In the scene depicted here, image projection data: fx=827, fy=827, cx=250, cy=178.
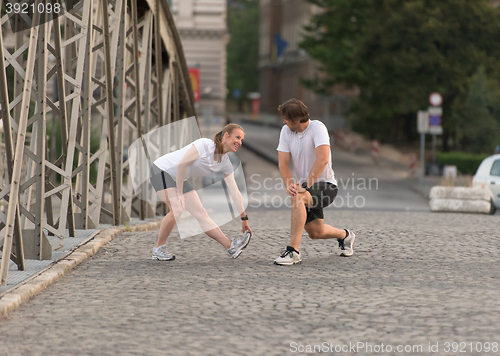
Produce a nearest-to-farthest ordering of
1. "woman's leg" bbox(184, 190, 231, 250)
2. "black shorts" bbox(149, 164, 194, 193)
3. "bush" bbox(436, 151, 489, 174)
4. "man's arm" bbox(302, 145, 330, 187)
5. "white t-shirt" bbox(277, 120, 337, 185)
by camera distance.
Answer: "man's arm" bbox(302, 145, 330, 187) < "white t-shirt" bbox(277, 120, 337, 185) < "black shorts" bbox(149, 164, 194, 193) < "woman's leg" bbox(184, 190, 231, 250) < "bush" bbox(436, 151, 489, 174)

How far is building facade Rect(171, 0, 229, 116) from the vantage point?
46.3 m

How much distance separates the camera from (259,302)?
616cm

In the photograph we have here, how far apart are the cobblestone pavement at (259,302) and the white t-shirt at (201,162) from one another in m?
0.91

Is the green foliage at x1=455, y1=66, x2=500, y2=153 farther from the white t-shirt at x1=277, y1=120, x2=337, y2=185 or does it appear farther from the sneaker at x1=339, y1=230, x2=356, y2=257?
the white t-shirt at x1=277, y1=120, x2=337, y2=185

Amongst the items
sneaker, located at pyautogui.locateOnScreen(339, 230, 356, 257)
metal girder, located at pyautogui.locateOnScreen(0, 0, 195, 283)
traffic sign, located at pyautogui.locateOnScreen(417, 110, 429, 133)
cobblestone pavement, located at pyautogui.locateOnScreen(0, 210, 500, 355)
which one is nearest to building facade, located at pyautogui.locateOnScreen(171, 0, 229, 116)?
traffic sign, located at pyautogui.locateOnScreen(417, 110, 429, 133)

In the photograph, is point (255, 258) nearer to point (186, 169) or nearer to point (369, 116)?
point (186, 169)

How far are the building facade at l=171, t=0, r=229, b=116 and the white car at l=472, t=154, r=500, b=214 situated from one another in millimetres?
29061

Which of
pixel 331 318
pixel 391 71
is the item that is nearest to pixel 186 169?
pixel 331 318

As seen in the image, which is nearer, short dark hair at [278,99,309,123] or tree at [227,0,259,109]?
short dark hair at [278,99,309,123]

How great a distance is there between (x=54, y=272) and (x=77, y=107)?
2.58m

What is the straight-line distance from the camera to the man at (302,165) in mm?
7598

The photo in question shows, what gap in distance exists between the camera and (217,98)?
4819 centimetres

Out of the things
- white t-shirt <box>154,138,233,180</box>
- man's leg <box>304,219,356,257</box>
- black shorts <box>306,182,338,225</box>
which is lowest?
man's leg <box>304,219,356,257</box>

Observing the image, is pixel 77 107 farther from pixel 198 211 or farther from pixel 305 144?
pixel 305 144
